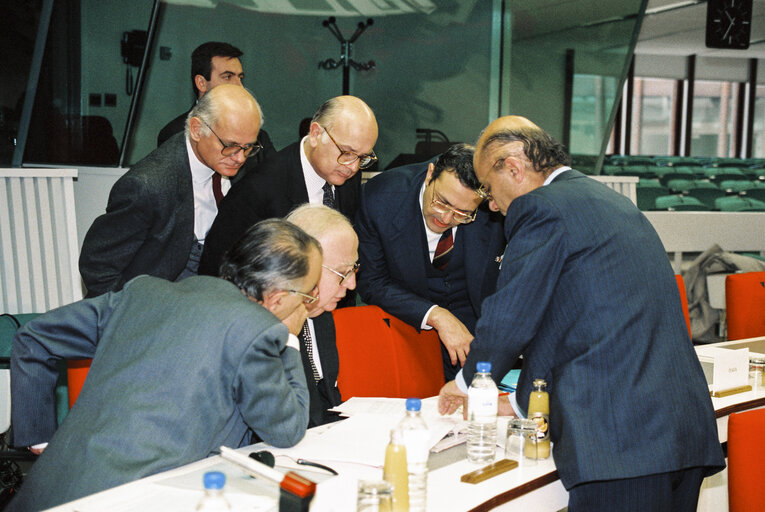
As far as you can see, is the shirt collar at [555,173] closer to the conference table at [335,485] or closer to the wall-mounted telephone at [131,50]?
the conference table at [335,485]

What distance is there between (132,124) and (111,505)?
15.2 feet

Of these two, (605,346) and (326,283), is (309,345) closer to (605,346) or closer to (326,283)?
(326,283)

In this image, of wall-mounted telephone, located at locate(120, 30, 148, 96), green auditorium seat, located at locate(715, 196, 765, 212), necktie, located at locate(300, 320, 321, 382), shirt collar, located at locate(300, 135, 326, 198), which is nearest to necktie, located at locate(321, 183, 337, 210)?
shirt collar, located at locate(300, 135, 326, 198)

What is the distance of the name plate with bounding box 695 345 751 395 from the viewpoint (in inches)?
101

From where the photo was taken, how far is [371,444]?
6.12 ft

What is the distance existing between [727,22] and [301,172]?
6.10 metres

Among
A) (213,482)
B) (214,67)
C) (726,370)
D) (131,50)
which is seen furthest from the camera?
(131,50)

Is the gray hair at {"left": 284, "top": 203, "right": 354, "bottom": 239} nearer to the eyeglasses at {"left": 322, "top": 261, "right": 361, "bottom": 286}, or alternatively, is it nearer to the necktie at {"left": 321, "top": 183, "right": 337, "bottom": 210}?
the eyeglasses at {"left": 322, "top": 261, "right": 361, "bottom": 286}

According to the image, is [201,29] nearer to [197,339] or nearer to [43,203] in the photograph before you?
[43,203]

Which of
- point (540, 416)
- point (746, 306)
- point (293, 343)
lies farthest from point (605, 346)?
point (746, 306)

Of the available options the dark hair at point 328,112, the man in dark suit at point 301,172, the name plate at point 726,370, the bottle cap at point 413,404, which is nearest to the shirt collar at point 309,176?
the man in dark suit at point 301,172

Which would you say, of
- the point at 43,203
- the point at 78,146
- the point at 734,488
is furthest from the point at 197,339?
the point at 78,146

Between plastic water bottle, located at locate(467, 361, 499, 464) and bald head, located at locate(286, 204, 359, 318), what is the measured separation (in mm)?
609

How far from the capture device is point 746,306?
145 inches
